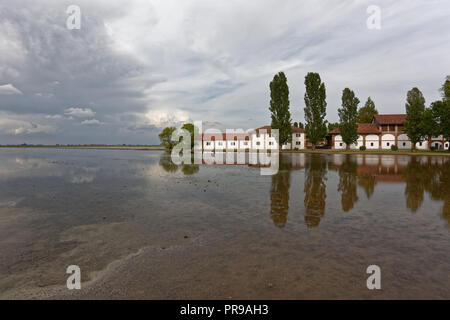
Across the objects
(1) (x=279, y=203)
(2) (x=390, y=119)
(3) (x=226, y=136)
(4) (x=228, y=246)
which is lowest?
(4) (x=228, y=246)

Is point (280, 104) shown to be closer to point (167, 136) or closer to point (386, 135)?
point (386, 135)

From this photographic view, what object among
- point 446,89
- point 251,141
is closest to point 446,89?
point 446,89

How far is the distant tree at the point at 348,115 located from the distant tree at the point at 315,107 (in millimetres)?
5551

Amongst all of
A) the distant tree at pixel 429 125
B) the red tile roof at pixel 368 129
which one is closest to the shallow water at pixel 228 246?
the distant tree at pixel 429 125

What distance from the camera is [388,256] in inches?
244

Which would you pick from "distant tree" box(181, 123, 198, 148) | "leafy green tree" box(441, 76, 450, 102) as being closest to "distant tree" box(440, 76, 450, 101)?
"leafy green tree" box(441, 76, 450, 102)

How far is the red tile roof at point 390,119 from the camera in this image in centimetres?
7345

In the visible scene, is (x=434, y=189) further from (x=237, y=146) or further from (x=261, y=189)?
(x=237, y=146)

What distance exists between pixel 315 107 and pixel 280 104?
386 inches

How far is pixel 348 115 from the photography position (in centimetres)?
6681

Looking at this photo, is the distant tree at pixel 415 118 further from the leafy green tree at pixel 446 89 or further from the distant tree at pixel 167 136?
the distant tree at pixel 167 136

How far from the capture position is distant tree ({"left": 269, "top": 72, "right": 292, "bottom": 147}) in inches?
2576
